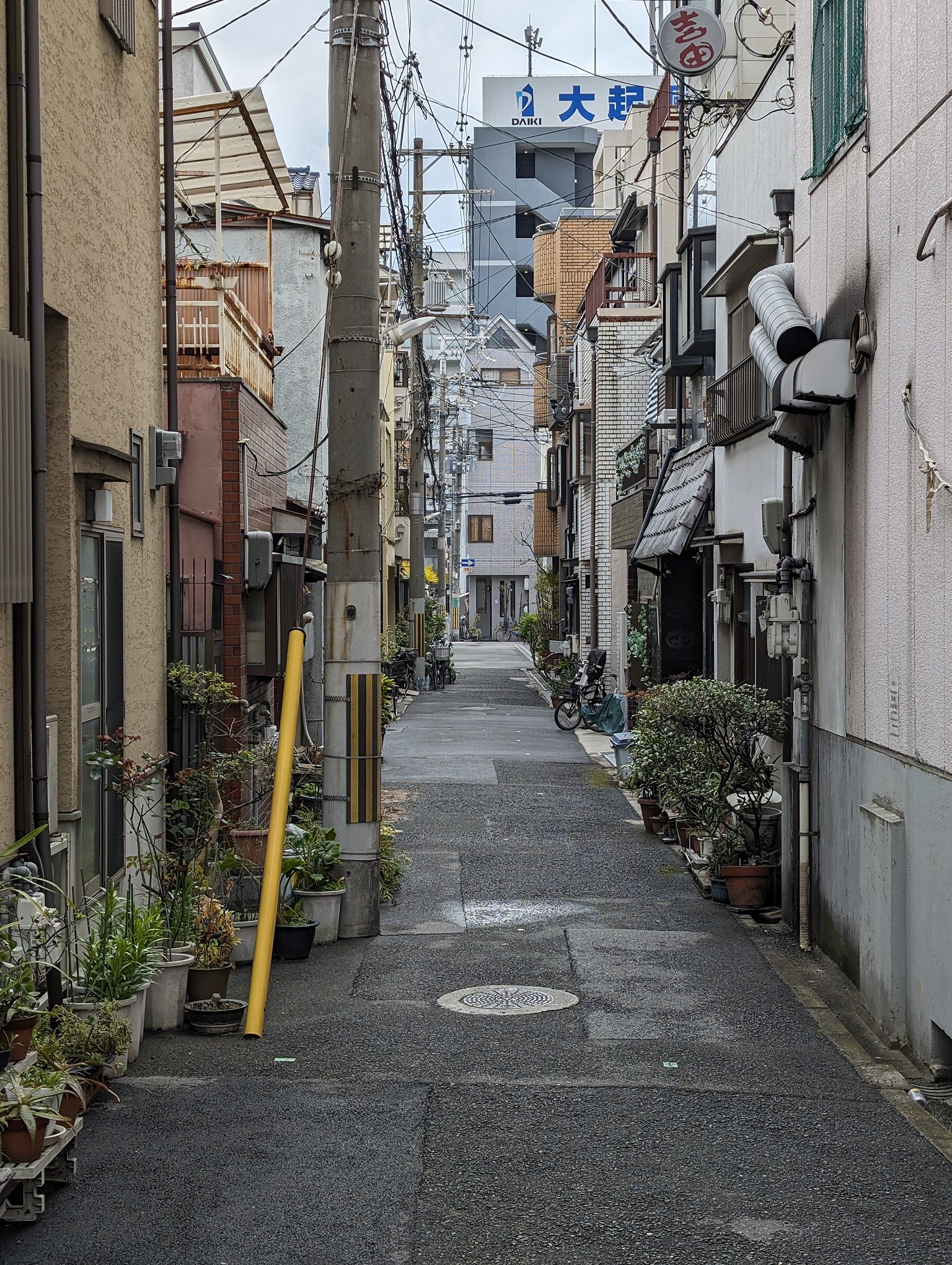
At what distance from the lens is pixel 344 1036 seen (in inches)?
332

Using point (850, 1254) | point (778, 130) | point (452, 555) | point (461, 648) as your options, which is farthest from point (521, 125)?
point (850, 1254)

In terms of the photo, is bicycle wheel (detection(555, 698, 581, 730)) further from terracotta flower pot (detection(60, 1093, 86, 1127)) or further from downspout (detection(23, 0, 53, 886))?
terracotta flower pot (detection(60, 1093, 86, 1127))

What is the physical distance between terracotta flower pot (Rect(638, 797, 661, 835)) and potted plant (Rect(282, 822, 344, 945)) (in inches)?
236

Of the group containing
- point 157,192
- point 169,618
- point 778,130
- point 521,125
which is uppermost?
point 521,125

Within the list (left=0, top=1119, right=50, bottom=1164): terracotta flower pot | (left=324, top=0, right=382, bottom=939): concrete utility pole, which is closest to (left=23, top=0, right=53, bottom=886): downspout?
(left=0, top=1119, right=50, bottom=1164): terracotta flower pot

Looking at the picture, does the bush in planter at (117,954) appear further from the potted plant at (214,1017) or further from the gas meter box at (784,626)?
the gas meter box at (784,626)

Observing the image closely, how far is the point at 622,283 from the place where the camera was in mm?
35531

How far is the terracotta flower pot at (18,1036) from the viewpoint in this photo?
5906mm

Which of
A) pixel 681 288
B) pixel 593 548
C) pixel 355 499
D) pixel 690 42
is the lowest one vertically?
pixel 355 499

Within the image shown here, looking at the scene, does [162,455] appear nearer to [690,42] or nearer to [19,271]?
[19,271]

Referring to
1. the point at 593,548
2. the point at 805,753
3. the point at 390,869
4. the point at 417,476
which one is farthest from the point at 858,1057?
the point at 417,476

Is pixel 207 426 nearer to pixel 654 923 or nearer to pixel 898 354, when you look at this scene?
pixel 654 923

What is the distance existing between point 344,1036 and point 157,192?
A: 6.80m

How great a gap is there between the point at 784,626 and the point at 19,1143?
7.62 metres
